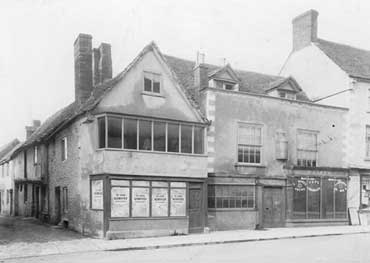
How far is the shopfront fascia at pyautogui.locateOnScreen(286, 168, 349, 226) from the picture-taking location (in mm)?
23781

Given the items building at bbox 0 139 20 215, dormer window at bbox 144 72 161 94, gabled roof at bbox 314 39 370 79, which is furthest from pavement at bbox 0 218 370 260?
building at bbox 0 139 20 215

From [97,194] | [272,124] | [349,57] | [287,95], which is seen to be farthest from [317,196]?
[97,194]

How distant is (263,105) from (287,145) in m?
2.46

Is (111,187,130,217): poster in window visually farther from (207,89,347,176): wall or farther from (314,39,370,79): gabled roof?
(314,39,370,79): gabled roof

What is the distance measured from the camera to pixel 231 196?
22031mm

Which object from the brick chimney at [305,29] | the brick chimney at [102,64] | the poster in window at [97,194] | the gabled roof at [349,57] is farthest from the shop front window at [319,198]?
the brick chimney at [102,64]

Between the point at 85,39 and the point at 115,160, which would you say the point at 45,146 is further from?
the point at 115,160

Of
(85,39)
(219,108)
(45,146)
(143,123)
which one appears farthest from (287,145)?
(45,146)

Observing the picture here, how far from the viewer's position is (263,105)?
77.5ft

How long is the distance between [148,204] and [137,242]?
7.92 ft

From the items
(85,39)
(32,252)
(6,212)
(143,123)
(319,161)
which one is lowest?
(6,212)

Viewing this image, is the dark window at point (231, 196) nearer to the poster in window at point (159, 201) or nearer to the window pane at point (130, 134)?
the poster in window at point (159, 201)

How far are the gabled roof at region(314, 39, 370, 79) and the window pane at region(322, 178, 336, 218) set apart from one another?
20.7 ft

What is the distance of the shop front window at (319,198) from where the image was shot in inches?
942
